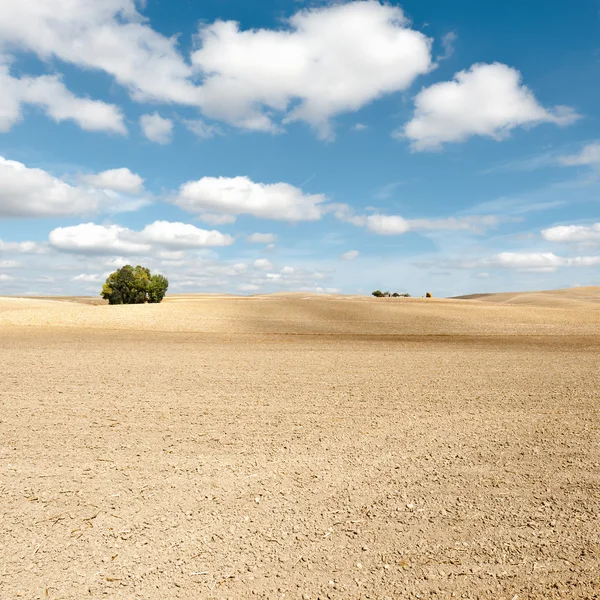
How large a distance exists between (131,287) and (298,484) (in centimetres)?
6010

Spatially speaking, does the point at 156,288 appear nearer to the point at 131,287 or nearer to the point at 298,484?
the point at 131,287

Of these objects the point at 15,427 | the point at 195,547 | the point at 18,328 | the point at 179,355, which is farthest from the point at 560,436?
the point at 18,328

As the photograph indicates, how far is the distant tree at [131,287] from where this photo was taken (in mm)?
61406

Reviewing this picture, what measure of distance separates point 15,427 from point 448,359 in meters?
12.0

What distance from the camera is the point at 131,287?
61.4 m

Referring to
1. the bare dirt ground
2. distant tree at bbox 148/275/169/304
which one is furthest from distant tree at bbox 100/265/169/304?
the bare dirt ground

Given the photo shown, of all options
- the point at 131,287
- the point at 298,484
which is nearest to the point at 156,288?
the point at 131,287

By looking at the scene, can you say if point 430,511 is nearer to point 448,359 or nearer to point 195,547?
point 195,547

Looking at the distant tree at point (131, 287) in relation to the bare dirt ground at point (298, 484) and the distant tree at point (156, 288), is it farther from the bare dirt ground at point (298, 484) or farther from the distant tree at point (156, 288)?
the bare dirt ground at point (298, 484)

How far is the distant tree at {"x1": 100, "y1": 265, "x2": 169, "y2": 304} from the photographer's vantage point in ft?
201

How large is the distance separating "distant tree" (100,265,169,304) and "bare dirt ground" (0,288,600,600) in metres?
51.2

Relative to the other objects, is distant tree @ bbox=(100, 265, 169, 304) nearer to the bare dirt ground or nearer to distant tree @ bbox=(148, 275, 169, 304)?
distant tree @ bbox=(148, 275, 169, 304)

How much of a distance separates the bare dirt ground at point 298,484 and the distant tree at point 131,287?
168 feet

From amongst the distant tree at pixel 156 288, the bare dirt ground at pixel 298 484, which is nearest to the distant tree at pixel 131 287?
the distant tree at pixel 156 288
